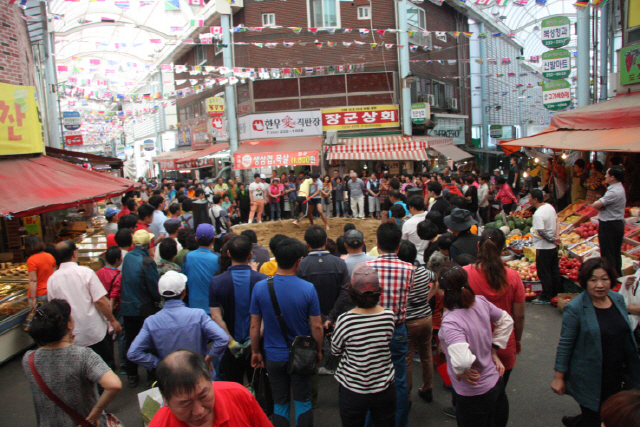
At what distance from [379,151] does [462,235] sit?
12.6 meters

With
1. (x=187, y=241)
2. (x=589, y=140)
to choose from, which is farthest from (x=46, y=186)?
(x=589, y=140)

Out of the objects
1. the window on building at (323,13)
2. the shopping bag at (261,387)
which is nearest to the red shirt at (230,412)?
the shopping bag at (261,387)

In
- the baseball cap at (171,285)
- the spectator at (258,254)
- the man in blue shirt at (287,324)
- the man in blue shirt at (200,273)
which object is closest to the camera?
the baseball cap at (171,285)

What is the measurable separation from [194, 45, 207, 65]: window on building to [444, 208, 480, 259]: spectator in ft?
71.5

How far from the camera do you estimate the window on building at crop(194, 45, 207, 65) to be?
23.8m

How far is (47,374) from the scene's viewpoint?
2.67 meters

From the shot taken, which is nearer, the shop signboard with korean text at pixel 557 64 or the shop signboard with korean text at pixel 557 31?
the shop signboard with korean text at pixel 557 31

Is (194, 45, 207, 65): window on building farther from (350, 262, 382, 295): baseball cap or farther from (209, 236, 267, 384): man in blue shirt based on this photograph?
(350, 262, 382, 295): baseball cap

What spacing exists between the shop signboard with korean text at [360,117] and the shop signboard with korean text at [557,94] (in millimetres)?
7830

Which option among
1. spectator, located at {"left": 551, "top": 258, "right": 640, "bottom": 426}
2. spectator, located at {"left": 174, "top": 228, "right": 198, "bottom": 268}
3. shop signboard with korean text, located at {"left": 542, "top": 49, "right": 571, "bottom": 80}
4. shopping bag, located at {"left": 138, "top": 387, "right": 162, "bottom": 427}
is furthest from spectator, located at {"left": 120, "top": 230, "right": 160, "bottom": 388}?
shop signboard with korean text, located at {"left": 542, "top": 49, "right": 571, "bottom": 80}

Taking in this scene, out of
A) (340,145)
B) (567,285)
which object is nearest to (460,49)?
(340,145)

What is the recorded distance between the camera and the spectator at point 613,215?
593 centimetres

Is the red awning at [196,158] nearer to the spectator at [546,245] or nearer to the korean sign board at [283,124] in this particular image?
the korean sign board at [283,124]

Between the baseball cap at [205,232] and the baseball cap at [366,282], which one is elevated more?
the baseball cap at [205,232]
